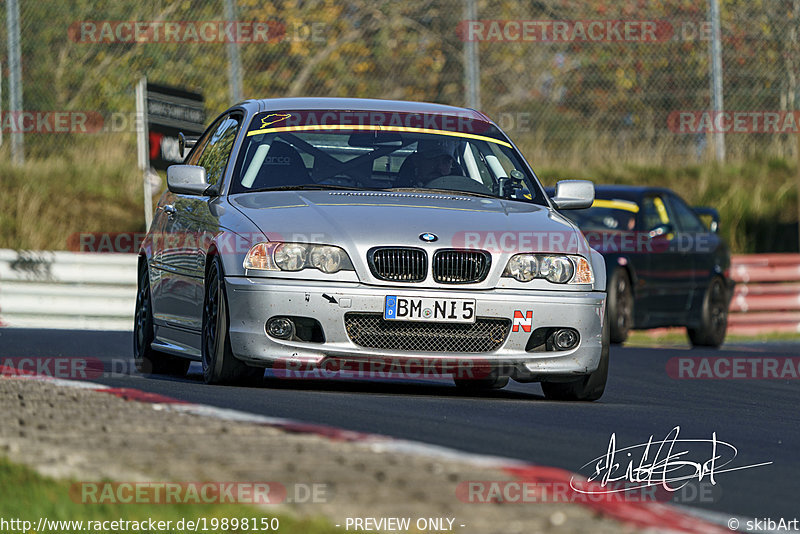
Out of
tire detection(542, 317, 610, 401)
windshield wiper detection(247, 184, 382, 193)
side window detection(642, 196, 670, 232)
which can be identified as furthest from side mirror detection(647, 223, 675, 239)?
windshield wiper detection(247, 184, 382, 193)

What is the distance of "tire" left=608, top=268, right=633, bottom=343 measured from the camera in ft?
51.4

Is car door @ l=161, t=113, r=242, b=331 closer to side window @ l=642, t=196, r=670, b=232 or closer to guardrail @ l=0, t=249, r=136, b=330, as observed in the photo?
guardrail @ l=0, t=249, r=136, b=330

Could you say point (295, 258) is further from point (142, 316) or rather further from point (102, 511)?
point (102, 511)

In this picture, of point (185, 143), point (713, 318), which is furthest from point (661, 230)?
point (185, 143)

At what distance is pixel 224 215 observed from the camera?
845cm

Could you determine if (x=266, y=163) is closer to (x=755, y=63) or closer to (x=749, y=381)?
(x=749, y=381)

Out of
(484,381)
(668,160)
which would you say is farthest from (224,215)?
(668,160)

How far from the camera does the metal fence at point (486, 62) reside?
21078mm

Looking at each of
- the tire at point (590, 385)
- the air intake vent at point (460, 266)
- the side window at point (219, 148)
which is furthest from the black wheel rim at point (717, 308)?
the air intake vent at point (460, 266)

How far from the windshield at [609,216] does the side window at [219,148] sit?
6.99 meters

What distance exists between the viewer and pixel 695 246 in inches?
680

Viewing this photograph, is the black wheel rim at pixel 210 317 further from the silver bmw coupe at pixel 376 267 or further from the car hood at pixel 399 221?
the car hood at pixel 399 221

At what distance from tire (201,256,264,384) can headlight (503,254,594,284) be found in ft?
4.76

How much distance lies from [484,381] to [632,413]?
2.04m
